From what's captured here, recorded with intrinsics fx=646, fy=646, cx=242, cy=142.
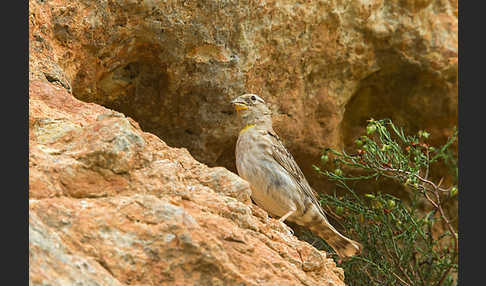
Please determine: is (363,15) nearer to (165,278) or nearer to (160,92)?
(160,92)

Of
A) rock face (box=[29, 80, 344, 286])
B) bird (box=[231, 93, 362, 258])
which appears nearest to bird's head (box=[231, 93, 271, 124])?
bird (box=[231, 93, 362, 258])

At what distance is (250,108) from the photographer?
577cm

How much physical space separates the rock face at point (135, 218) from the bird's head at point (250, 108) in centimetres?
161

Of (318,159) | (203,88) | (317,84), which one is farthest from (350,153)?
(203,88)

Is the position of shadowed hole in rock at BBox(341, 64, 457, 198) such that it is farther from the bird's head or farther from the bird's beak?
the bird's beak

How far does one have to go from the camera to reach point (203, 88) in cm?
589

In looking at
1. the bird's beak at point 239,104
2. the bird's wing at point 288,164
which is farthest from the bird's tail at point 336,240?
the bird's beak at point 239,104

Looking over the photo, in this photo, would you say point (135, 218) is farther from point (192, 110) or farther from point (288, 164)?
point (192, 110)

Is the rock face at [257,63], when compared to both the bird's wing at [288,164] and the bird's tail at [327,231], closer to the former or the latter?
the bird's wing at [288,164]

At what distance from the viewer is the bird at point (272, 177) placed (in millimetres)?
5578

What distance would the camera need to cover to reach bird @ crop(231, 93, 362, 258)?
558 cm

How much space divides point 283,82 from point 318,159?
3.25ft

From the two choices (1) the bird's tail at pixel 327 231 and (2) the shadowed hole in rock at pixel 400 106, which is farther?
(2) the shadowed hole in rock at pixel 400 106

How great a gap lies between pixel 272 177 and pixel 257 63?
113 cm
